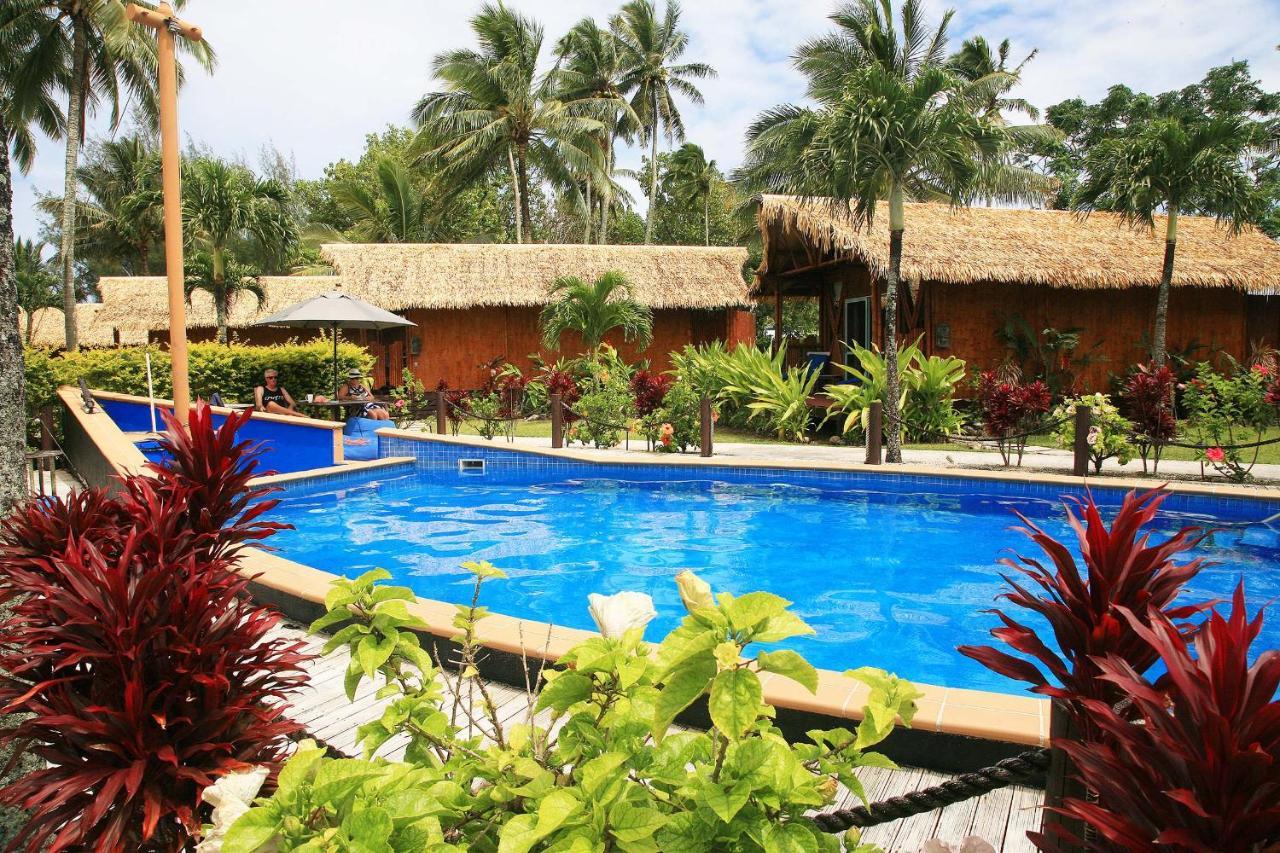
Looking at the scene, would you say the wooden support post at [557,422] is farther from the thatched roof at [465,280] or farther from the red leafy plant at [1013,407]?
the thatched roof at [465,280]

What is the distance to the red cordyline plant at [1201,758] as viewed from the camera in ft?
3.02

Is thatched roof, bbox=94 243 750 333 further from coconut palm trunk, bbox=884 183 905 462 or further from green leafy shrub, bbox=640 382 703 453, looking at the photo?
coconut palm trunk, bbox=884 183 905 462

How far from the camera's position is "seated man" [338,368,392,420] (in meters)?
12.6

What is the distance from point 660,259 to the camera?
2150 cm

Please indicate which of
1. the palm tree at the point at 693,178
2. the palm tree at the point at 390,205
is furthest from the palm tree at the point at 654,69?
the palm tree at the point at 390,205

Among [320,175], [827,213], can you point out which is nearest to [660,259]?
[827,213]

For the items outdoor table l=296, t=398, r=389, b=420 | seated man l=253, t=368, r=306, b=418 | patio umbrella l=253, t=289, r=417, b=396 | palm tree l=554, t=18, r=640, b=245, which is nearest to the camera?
seated man l=253, t=368, r=306, b=418

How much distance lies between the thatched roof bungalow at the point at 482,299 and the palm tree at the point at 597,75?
22.6ft

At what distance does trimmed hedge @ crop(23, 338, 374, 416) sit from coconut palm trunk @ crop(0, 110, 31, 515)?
919cm

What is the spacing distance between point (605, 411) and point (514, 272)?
9.36m

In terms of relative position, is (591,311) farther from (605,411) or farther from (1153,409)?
A: (1153,409)

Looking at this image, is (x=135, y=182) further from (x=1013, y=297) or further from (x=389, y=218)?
(x=1013, y=297)

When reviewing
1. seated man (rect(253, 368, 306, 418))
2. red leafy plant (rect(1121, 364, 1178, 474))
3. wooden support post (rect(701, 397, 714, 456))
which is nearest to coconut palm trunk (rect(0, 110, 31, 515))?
wooden support post (rect(701, 397, 714, 456))

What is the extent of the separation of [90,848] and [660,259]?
2062 centimetres
